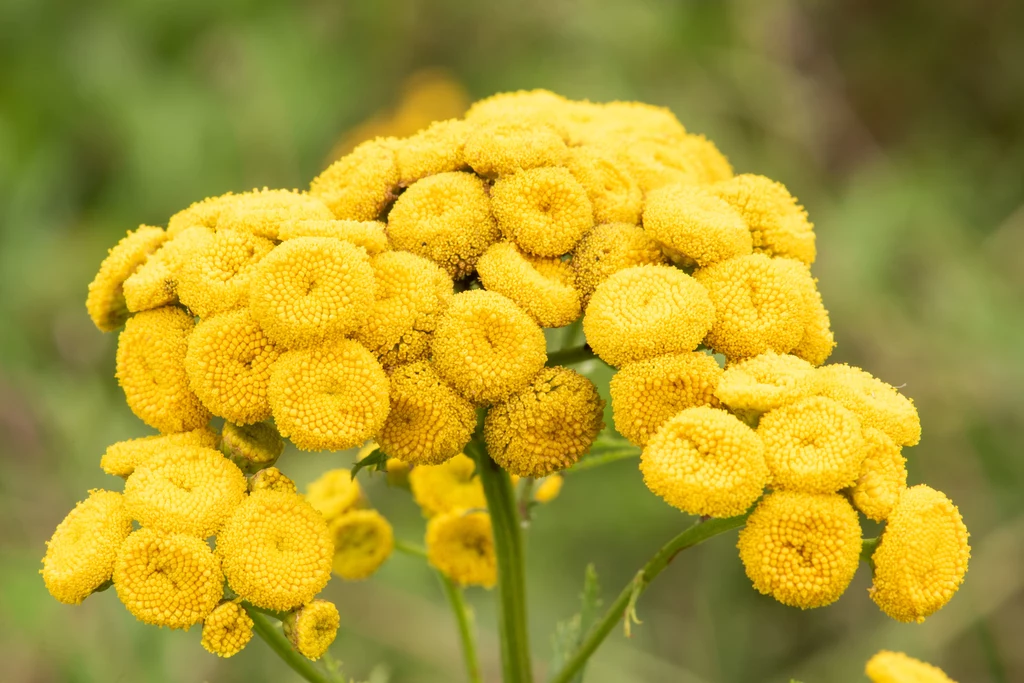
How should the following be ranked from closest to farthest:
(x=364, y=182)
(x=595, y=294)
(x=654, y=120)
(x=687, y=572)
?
(x=595, y=294) < (x=364, y=182) < (x=654, y=120) < (x=687, y=572)

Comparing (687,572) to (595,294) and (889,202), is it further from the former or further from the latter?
(595,294)

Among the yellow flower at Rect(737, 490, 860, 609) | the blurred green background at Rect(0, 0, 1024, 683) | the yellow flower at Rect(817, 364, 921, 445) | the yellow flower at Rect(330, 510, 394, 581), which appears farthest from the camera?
the blurred green background at Rect(0, 0, 1024, 683)

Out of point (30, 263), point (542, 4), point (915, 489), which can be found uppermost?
point (542, 4)

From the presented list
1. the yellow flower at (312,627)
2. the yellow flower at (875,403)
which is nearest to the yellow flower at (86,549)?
the yellow flower at (312,627)

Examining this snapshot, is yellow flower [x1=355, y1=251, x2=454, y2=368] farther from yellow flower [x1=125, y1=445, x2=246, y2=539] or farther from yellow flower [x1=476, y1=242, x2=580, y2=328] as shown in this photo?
yellow flower [x1=125, y1=445, x2=246, y2=539]

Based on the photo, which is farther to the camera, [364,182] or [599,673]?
[599,673]

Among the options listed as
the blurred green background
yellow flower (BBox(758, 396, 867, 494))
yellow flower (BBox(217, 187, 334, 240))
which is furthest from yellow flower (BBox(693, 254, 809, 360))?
the blurred green background

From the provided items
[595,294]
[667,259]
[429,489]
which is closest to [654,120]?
[667,259]

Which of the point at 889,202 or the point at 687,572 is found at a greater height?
the point at 889,202
